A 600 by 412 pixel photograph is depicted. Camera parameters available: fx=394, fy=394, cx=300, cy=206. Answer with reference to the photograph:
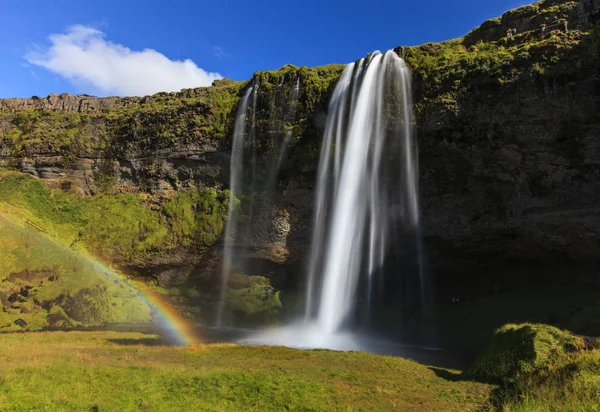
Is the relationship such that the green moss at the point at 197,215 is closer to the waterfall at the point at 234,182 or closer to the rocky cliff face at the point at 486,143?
the waterfall at the point at 234,182

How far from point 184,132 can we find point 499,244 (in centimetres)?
3168

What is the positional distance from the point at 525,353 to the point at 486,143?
17.9 meters

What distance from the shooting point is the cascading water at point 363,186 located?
102ft

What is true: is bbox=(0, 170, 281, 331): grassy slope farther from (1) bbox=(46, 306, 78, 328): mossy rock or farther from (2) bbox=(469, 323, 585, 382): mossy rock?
(2) bbox=(469, 323, 585, 382): mossy rock

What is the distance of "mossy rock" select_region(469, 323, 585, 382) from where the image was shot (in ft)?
46.4

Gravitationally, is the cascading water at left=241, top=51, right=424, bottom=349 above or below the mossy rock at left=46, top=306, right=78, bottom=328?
above

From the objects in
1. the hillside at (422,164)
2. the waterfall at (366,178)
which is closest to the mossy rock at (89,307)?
the hillside at (422,164)

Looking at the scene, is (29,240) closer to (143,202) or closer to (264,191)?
(143,202)

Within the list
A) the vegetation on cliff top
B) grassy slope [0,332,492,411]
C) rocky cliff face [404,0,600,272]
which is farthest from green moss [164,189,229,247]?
the vegetation on cliff top

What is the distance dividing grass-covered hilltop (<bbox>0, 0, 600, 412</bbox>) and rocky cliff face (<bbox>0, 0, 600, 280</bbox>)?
124 millimetres

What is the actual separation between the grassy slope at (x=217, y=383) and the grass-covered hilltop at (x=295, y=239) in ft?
0.30

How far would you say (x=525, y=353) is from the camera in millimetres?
14984

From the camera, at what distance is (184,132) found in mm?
41562

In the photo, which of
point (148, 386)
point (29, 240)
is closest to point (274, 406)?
point (148, 386)
